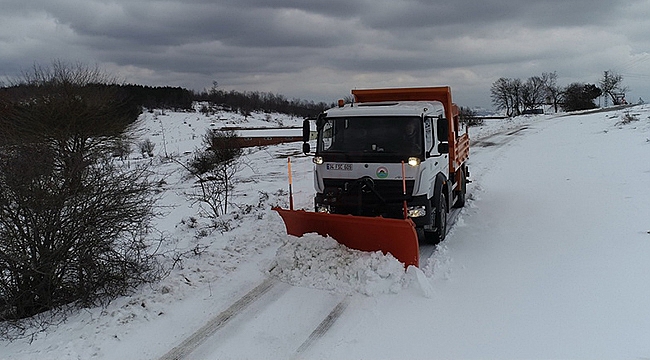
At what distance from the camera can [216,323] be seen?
5.23m

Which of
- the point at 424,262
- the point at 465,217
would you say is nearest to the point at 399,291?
the point at 424,262

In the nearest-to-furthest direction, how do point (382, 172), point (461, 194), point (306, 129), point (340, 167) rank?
point (382, 172) → point (340, 167) → point (306, 129) → point (461, 194)

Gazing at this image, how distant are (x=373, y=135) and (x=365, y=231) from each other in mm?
1632

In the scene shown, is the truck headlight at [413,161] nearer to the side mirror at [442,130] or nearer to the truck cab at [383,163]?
the truck cab at [383,163]

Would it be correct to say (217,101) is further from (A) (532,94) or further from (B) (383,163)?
(B) (383,163)

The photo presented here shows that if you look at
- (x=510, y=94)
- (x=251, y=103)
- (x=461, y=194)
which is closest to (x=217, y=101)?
(x=251, y=103)

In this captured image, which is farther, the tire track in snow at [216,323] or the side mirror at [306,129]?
the side mirror at [306,129]

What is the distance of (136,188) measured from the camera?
5.99 meters

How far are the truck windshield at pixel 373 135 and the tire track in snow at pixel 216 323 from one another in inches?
96.5

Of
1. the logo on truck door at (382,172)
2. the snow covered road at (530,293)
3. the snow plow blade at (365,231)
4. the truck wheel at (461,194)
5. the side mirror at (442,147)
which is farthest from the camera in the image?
the truck wheel at (461,194)

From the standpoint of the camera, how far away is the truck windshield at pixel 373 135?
23.5 feet

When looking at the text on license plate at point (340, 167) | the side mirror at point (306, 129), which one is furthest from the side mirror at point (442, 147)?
the side mirror at point (306, 129)

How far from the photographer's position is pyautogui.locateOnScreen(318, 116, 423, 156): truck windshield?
23.5 feet

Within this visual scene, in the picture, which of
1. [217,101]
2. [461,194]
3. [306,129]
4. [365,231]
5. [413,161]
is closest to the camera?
[365,231]
